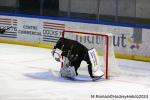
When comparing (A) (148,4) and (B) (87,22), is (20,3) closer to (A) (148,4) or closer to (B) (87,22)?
(B) (87,22)

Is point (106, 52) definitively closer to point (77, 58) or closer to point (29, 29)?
point (77, 58)

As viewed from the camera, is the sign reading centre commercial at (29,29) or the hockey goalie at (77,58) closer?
the hockey goalie at (77,58)

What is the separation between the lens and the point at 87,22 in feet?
53.3

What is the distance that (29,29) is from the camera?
17625 millimetres

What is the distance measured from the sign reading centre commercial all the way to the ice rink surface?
2.55 meters

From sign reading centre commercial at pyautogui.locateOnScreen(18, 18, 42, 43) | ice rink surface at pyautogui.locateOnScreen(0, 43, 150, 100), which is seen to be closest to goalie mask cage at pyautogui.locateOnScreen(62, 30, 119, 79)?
ice rink surface at pyautogui.locateOnScreen(0, 43, 150, 100)

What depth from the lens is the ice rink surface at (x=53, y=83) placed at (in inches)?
404

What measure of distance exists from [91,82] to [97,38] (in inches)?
73.6

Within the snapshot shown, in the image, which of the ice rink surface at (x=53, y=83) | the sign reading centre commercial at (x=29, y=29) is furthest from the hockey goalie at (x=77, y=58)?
the sign reading centre commercial at (x=29, y=29)

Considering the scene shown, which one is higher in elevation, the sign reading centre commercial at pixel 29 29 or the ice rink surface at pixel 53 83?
the sign reading centre commercial at pixel 29 29

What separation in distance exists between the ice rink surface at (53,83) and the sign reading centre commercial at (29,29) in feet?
8.35

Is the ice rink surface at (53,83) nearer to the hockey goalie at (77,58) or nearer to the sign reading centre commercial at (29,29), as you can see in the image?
the hockey goalie at (77,58)

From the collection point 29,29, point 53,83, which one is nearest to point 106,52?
point 53,83

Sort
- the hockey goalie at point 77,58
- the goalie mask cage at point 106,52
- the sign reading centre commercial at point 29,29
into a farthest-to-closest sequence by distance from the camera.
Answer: the sign reading centre commercial at point 29,29 → the goalie mask cage at point 106,52 → the hockey goalie at point 77,58
